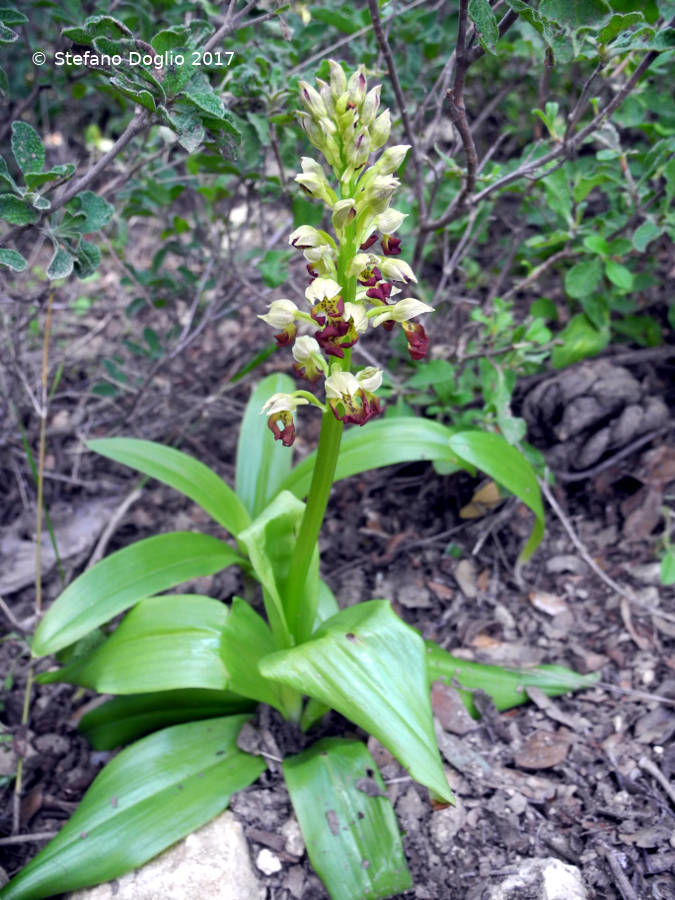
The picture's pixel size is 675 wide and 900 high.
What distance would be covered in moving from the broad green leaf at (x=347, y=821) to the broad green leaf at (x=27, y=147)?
6.32ft

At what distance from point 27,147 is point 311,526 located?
4.43 feet

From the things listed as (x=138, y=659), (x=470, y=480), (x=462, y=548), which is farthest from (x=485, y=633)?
(x=138, y=659)

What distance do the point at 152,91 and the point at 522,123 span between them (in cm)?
→ 277

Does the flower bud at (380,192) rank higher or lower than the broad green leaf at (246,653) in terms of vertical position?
higher

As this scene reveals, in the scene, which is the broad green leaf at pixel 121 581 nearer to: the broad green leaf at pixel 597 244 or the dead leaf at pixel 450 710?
the dead leaf at pixel 450 710

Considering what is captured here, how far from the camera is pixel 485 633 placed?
2.86m

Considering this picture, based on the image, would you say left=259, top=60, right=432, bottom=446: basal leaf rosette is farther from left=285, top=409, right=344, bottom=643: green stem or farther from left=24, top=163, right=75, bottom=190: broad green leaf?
left=24, top=163, right=75, bottom=190: broad green leaf

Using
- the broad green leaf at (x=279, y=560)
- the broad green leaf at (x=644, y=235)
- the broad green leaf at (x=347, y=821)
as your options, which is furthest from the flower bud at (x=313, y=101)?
the broad green leaf at (x=347, y=821)

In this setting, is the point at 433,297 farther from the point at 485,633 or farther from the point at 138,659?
the point at 138,659

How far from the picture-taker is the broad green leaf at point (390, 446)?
249 cm

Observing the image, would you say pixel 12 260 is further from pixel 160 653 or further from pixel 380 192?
pixel 160 653

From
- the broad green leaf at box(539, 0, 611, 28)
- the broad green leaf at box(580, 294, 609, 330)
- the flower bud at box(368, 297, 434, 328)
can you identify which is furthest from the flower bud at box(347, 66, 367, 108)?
the broad green leaf at box(580, 294, 609, 330)

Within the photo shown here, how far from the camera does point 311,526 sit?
6.75ft

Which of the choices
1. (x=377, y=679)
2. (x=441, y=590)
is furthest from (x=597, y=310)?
(x=377, y=679)
